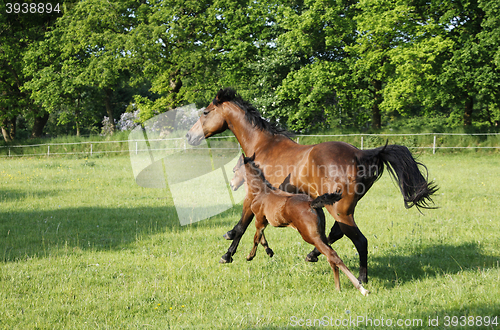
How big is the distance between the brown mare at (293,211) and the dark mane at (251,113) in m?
0.72

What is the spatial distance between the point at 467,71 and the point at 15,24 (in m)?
34.8

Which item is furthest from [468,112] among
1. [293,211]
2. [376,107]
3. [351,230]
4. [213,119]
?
[293,211]

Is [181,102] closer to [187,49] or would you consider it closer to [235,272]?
[187,49]

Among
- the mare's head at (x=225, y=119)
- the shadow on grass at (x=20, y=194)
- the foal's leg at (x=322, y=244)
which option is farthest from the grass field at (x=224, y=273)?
the mare's head at (x=225, y=119)

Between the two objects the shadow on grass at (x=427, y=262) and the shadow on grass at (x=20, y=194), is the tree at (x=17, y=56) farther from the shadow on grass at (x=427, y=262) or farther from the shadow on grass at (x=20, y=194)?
the shadow on grass at (x=427, y=262)

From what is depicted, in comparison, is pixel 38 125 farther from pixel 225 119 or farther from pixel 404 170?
pixel 404 170

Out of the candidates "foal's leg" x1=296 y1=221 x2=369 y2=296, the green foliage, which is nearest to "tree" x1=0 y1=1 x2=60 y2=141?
the green foliage

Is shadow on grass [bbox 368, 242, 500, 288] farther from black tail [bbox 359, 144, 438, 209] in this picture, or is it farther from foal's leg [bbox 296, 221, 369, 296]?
black tail [bbox 359, 144, 438, 209]

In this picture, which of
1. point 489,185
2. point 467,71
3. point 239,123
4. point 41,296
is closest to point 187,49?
point 467,71

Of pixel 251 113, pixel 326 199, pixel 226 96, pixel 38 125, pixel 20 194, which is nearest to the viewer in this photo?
pixel 326 199

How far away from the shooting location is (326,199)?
3975 mm

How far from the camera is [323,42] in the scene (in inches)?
1080

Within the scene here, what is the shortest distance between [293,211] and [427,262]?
2.60m

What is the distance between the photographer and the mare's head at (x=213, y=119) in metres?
5.98
